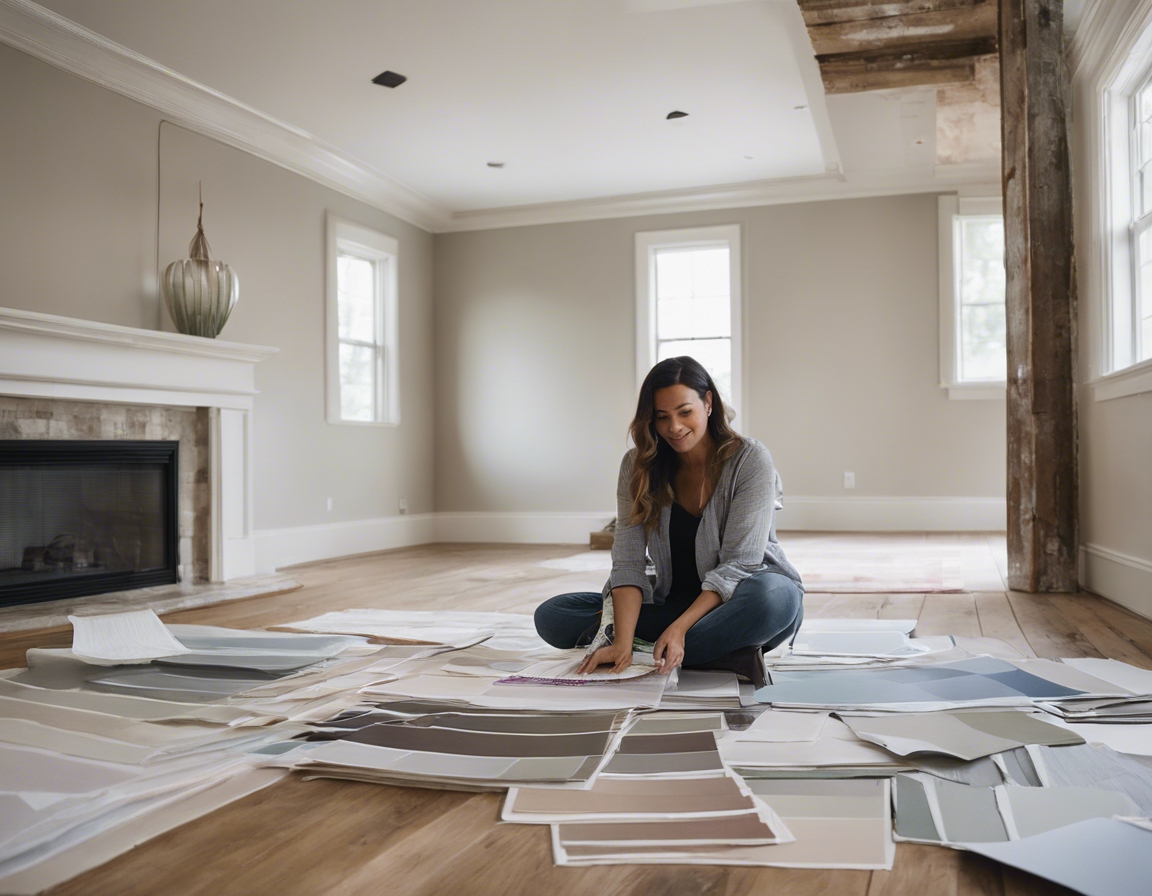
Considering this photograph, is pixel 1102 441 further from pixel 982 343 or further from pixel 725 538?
pixel 982 343

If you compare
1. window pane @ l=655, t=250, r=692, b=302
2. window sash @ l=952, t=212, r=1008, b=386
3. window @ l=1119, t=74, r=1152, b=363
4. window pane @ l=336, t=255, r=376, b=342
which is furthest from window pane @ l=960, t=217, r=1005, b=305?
window pane @ l=336, t=255, r=376, b=342

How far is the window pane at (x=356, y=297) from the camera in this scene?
6.75 meters

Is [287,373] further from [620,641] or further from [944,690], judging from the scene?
[944,690]

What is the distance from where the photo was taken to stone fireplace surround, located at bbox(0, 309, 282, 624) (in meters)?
3.97

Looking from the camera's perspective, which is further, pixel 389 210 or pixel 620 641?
pixel 389 210

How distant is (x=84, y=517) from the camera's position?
4.36 m

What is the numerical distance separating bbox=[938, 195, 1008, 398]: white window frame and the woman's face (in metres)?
5.20

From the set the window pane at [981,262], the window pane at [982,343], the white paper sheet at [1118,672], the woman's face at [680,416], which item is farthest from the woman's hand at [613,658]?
the window pane at [981,262]

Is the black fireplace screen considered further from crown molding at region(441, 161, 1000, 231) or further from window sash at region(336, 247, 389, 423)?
crown molding at region(441, 161, 1000, 231)

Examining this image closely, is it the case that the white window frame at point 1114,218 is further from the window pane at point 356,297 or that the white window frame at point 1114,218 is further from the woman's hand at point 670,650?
the window pane at point 356,297

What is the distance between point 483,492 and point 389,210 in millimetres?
2397

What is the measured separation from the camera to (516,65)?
16.0ft

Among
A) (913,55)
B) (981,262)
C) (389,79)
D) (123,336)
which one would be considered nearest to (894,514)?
(981,262)

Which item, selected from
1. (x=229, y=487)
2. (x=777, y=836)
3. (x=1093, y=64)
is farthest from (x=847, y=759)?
(x=229, y=487)
